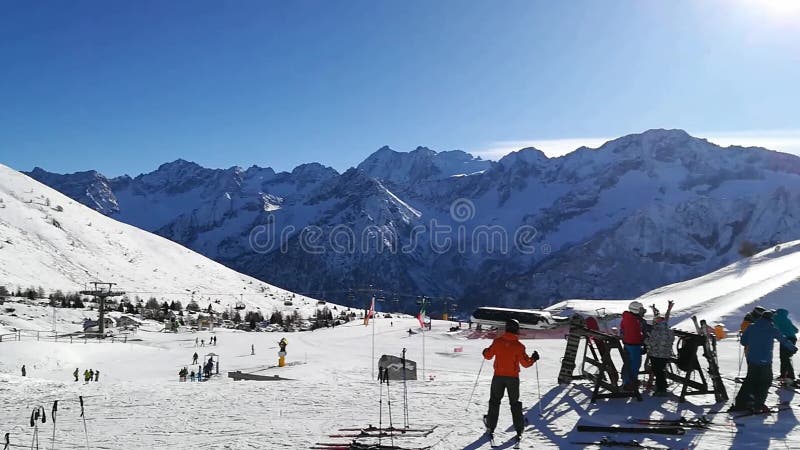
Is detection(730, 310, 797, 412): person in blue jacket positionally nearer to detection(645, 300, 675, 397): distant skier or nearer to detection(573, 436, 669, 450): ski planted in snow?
detection(645, 300, 675, 397): distant skier

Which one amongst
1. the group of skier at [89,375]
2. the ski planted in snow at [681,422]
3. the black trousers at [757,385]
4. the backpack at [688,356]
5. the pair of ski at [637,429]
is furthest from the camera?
the group of skier at [89,375]

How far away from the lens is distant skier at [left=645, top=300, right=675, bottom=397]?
13.3m

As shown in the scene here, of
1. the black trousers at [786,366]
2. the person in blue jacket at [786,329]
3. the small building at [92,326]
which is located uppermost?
the person in blue jacket at [786,329]

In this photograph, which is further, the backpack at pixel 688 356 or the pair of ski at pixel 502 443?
the backpack at pixel 688 356

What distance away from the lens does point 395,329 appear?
211 ft

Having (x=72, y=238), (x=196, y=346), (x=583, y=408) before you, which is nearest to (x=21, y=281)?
(x=72, y=238)

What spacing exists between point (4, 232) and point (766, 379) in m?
114

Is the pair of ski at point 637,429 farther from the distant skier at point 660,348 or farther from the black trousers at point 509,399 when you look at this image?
the distant skier at point 660,348

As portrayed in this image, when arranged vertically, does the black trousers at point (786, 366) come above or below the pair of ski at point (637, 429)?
above

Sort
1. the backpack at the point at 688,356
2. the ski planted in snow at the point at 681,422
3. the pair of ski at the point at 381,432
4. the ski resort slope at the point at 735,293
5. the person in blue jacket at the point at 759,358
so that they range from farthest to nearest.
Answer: the ski resort slope at the point at 735,293
the backpack at the point at 688,356
the person in blue jacket at the point at 759,358
the ski planted in snow at the point at 681,422
the pair of ski at the point at 381,432

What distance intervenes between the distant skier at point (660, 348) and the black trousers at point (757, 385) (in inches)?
68.2

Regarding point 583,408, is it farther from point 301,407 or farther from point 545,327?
point 545,327

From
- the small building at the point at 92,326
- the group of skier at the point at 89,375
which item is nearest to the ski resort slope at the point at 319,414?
the group of skier at the point at 89,375

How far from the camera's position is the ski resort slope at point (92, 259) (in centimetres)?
9206
